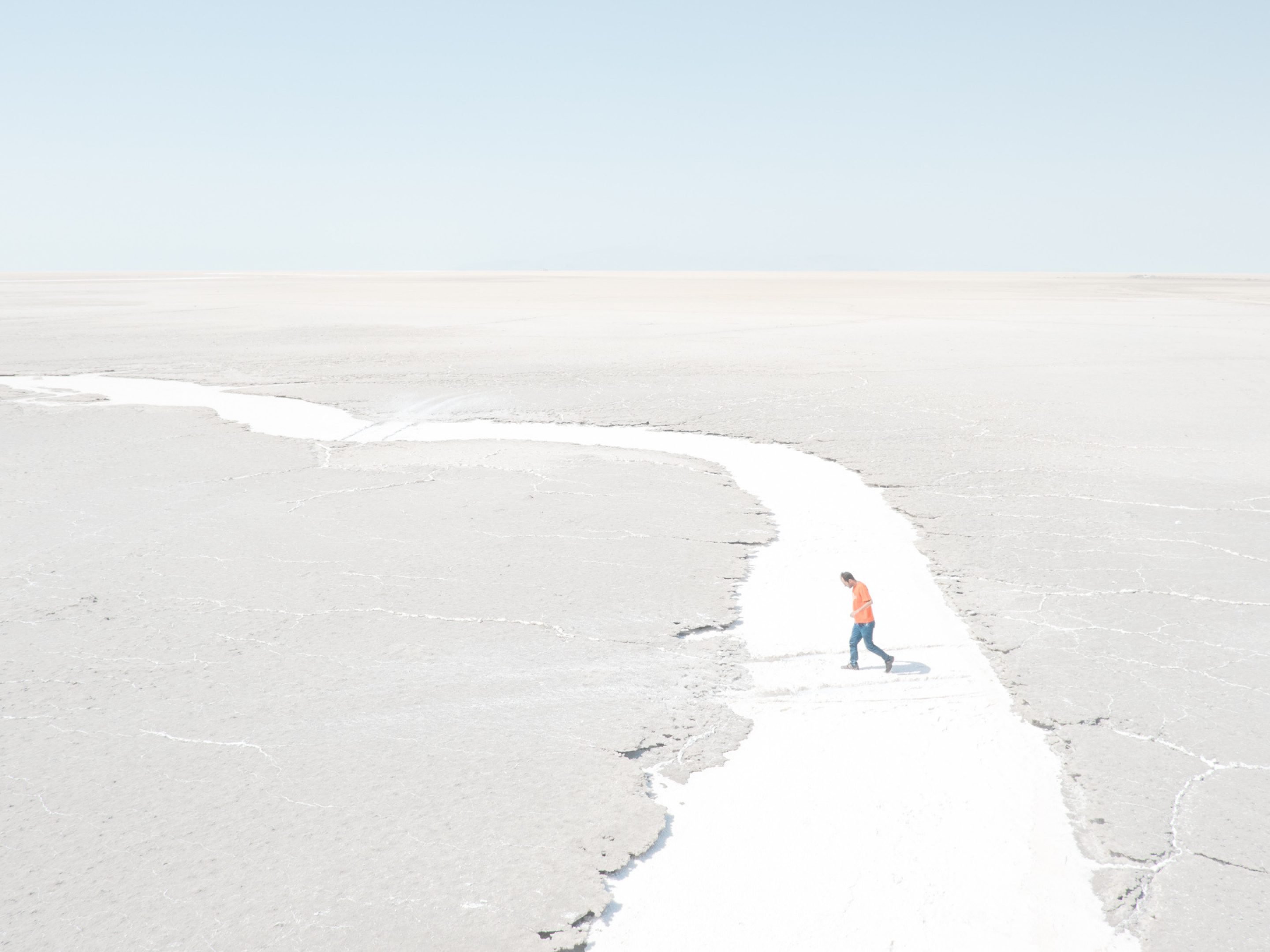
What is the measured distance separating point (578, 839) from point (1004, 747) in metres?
2.20

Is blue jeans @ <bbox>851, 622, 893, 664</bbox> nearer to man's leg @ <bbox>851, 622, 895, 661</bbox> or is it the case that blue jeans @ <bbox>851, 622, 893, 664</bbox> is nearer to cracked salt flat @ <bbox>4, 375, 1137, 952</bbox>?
man's leg @ <bbox>851, 622, 895, 661</bbox>

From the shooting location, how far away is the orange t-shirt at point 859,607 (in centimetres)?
588

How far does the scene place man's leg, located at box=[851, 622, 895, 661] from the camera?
591 cm

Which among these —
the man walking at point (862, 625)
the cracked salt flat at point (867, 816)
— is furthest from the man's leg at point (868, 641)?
the cracked salt flat at point (867, 816)

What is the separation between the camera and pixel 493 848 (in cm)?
425

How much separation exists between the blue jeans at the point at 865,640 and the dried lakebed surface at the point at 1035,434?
70cm

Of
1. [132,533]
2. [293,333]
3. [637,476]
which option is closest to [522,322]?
[293,333]

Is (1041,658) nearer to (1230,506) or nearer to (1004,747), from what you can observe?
(1004,747)

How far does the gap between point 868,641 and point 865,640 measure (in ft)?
0.10

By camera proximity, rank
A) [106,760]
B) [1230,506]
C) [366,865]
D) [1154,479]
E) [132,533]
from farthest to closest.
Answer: [1154,479] → [1230,506] → [132,533] → [106,760] → [366,865]

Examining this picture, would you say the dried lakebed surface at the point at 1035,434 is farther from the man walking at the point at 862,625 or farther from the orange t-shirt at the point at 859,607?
the orange t-shirt at the point at 859,607

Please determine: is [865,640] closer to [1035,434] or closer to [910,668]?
[910,668]

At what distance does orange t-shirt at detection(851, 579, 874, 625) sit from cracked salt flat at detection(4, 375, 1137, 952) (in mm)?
324

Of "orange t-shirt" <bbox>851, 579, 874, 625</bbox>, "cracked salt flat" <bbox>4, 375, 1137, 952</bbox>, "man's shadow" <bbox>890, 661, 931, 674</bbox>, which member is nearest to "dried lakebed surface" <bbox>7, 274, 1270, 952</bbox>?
"cracked salt flat" <bbox>4, 375, 1137, 952</bbox>
